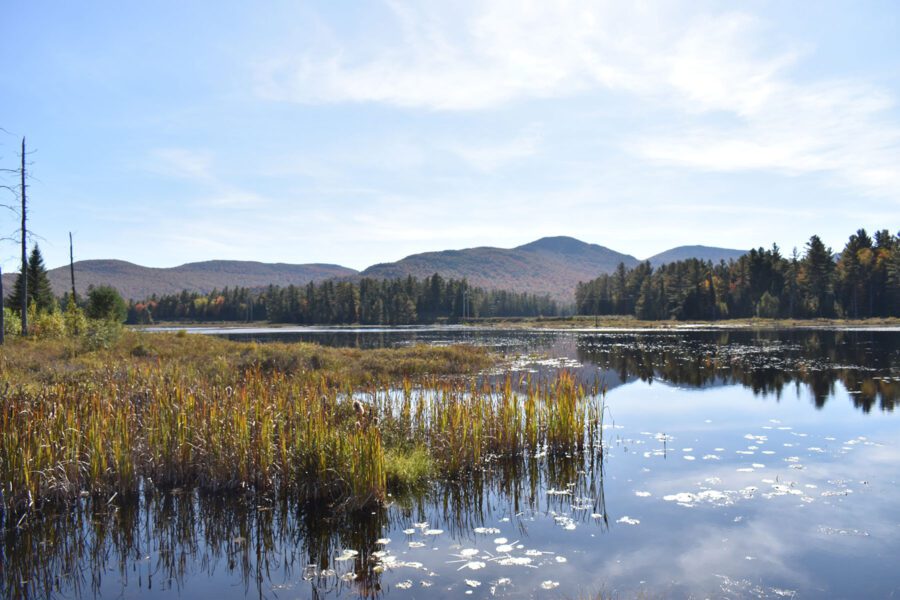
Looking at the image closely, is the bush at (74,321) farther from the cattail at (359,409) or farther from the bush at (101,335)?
the cattail at (359,409)

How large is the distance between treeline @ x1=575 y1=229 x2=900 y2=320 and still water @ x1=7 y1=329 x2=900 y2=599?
342ft

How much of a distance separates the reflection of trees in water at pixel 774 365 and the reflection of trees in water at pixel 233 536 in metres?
17.8

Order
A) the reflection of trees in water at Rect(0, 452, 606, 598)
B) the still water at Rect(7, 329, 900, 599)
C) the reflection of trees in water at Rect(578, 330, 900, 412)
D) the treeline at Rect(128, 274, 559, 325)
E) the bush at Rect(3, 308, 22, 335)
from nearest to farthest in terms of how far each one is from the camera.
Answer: the still water at Rect(7, 329, 900, 599), the reflection of trees in water at Rect(0, 452, 606, 598), the reflection of trees in water at Rect(578, 330, 900, 412), the bush at Rect(3, 308, 22, 335), the treeline at Rect(128, 274, 559, 325)

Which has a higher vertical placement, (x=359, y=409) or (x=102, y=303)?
(x=102, y=303)

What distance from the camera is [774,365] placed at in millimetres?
37062

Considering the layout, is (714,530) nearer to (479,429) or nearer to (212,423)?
(479,429)

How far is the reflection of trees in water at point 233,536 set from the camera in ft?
28.6

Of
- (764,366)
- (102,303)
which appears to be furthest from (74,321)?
(764,366)

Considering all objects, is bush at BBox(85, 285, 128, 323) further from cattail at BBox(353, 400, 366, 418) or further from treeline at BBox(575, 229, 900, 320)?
treeline at BBox(575, 229, 900, 320)

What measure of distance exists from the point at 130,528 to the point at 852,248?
124742 millimetres

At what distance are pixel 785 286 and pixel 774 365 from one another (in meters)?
86.8

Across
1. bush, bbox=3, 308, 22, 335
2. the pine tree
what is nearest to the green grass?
bush, bbox=3, 308, 22, 335

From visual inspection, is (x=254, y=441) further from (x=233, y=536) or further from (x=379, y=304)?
(x=379, y=304)

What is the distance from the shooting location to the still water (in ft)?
27.8
